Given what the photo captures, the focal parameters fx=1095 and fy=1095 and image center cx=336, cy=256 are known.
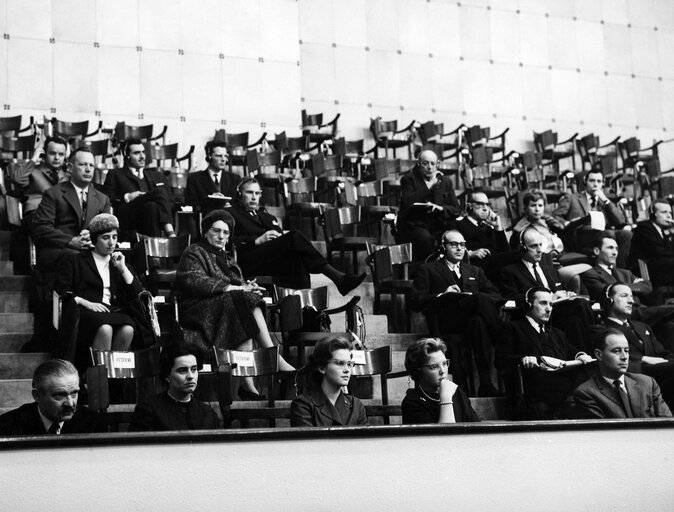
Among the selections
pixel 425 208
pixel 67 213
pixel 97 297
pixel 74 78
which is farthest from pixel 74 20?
pixel 97 297

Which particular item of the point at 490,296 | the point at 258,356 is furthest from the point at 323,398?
→ the point at 490,296

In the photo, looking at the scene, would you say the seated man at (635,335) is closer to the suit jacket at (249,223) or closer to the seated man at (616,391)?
the seated man at (616,391)

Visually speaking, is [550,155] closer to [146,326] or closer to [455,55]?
[455,55]

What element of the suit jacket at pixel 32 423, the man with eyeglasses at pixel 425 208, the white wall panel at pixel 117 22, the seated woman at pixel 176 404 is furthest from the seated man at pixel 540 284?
the white wall panel at pixel 117 22

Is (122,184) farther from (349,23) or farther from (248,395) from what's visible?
(349,23)

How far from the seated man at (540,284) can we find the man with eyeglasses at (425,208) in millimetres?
679

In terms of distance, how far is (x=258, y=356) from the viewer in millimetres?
4957

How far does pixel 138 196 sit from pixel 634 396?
361 centimetres

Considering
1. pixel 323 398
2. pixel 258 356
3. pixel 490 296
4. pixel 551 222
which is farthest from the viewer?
pixel 551 222

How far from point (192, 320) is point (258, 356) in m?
0.77

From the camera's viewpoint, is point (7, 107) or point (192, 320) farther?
point (7, 107)

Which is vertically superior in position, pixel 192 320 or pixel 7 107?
pixel 7 107

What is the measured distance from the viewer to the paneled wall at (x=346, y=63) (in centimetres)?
971

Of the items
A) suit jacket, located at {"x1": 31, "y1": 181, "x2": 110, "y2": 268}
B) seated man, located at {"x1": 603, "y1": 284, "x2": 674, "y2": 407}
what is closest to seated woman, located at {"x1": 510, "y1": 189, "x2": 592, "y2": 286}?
seated man, located at {"x1": 603, "y1": 284, "x2": 674, "y2": 407}
